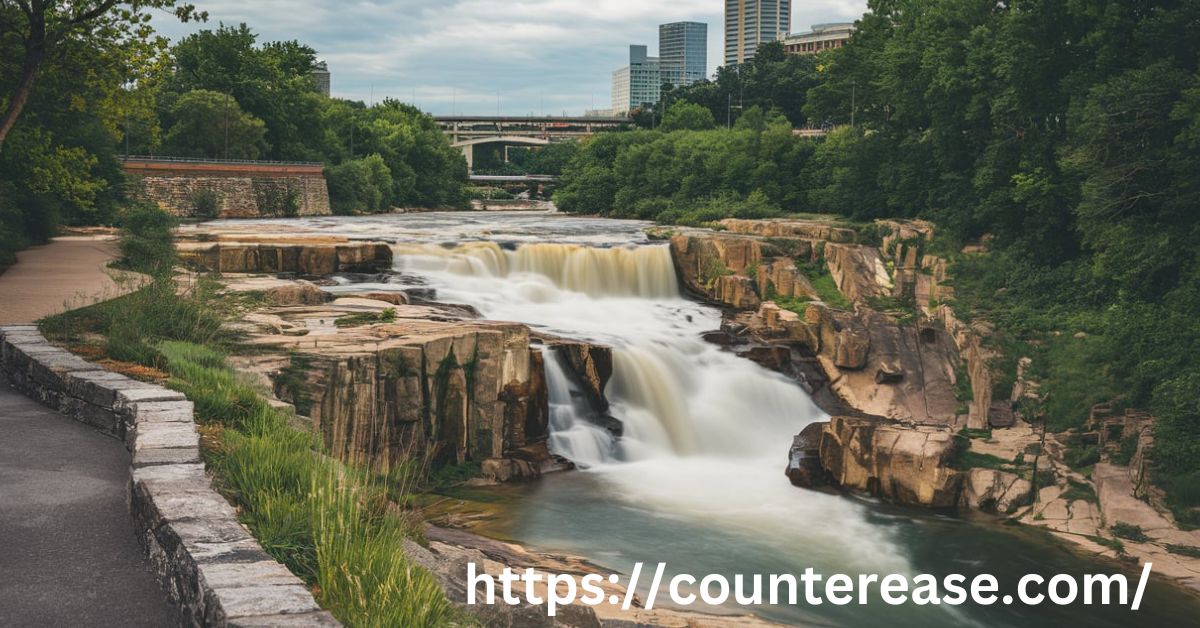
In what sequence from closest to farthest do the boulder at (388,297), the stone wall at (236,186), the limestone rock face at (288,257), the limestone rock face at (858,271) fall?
1. the boulder at (388,297)
2. the limestone rock face at (288,257)
3. the limestone rock face at (858,271)
4. the stone wall at (236,186)

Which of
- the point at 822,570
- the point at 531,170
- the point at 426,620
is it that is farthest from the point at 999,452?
the point at 531,170

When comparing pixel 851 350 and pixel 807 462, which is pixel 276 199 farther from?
pixel 807 462

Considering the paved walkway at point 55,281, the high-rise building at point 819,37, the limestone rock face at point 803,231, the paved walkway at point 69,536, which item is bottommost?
the paved walkway at point 69,536

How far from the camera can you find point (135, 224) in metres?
22.4

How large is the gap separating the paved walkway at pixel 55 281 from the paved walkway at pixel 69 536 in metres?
6.95

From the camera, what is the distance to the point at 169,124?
66.4 metres

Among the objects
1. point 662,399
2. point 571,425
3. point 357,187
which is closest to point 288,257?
point 571,425

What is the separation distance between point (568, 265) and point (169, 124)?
4506 cm

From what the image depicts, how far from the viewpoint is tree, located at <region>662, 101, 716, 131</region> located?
8475 cm

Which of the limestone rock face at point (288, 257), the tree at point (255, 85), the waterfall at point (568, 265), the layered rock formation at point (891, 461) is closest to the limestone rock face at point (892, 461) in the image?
the layered rock formation at point (891, 461)

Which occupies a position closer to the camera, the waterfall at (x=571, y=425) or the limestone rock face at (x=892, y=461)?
the limestone rock face at (x=892, y=461)

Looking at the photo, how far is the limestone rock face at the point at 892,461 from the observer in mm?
18953

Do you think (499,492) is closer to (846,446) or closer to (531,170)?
(846,446)

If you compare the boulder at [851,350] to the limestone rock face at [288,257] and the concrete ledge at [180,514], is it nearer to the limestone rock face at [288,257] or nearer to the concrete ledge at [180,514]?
the limestone rock face at [288,257]
